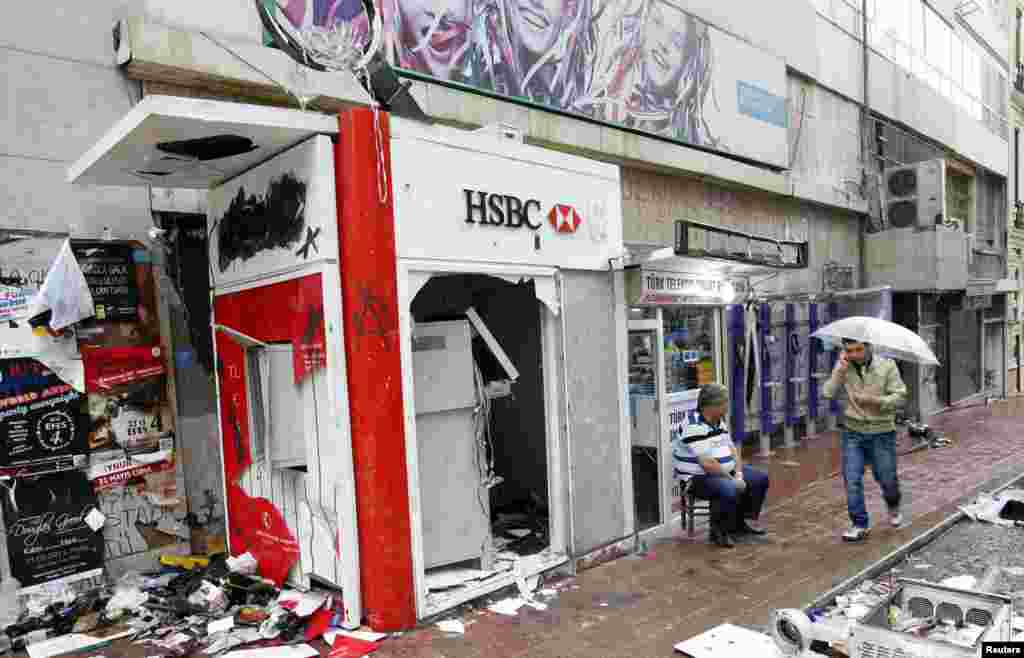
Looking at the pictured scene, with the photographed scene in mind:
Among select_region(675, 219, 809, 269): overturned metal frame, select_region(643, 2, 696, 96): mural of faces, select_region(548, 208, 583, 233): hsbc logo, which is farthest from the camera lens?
select_region(643, 2, 696, 96): mural of faces

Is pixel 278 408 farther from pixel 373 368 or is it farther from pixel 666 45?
pixel 666 45

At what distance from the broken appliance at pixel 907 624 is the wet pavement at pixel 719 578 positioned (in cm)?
62

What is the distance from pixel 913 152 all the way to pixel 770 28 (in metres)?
6.46

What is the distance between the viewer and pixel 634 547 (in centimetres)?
632

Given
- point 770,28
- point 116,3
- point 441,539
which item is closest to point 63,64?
point 116,3

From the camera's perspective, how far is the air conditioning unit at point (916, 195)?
14703mm

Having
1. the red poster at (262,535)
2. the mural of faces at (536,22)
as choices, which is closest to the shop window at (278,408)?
the red poster at (262,535)

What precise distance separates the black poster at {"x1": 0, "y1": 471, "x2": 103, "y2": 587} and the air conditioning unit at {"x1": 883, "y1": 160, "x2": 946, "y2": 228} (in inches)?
614

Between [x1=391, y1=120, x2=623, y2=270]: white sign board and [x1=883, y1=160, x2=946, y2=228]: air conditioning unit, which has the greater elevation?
[x1=883, y1=160, x2=946, y2=228]: air conditioning unit

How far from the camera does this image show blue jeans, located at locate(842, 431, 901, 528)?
642 cm

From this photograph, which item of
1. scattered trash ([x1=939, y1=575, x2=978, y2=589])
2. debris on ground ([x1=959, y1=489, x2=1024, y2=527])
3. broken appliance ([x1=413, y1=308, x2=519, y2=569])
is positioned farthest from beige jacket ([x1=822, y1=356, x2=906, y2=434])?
broken appliance ([x1=413, y1=308, x2=519, y2=569])

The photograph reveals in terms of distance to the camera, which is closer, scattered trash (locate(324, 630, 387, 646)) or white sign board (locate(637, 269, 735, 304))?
scattered trash (locate(324, 630, 387, 646))

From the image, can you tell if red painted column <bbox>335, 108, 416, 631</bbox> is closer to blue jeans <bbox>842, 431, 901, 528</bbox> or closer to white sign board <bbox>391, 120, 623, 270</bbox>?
white sign board <bbox>391, 120, 623, 270</bbox>

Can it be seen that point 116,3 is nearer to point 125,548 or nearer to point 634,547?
point 125,548
